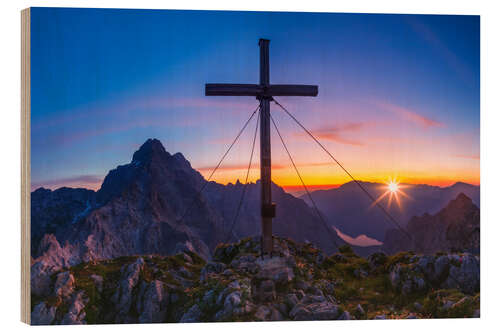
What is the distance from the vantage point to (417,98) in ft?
29.1

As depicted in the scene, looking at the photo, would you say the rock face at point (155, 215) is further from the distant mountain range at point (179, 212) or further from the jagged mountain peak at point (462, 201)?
the jagged mountain peak at point (462, 201)

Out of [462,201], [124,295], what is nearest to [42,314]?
[124,295]

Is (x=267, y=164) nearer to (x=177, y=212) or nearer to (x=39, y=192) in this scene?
A: (x=177, y=212)

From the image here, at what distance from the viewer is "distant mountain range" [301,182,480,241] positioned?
356 inches

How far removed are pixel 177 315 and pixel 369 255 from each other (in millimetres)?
6012

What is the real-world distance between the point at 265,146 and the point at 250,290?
152 inches

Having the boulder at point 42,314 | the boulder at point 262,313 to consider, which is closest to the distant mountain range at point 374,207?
the boulder at point 262,313

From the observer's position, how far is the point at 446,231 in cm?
915

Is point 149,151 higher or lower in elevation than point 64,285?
higher

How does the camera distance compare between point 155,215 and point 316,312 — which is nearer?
point 316,312

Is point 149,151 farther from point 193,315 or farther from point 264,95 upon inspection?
point 193,315

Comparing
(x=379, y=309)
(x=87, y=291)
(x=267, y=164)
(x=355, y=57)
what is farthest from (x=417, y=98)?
(x=87, y=291)

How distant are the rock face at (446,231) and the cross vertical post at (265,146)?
4.23 m

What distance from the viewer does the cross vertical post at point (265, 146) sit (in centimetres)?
815
